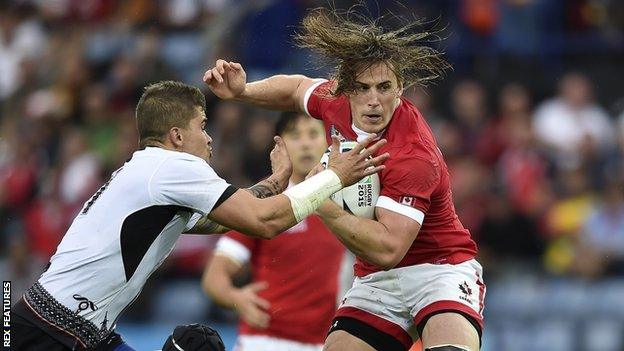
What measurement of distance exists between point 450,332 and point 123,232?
1789mm

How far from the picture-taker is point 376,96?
22.2ft

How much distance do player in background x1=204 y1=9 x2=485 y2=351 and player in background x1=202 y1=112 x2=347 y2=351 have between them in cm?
114

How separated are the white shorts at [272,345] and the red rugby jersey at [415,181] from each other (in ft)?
4.17

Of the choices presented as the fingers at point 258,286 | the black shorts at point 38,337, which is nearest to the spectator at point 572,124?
the fingers at point 258,286

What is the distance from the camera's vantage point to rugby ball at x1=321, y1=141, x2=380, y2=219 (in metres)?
6.73

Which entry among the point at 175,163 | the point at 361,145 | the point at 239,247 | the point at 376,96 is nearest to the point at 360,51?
the point at 376,96

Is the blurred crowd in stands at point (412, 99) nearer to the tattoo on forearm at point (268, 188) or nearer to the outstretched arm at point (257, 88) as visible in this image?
the outstretched arm at point (257, 88)

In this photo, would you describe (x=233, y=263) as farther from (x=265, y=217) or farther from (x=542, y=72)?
(x=542, y=72)

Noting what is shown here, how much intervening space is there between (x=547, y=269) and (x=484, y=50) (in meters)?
3.19

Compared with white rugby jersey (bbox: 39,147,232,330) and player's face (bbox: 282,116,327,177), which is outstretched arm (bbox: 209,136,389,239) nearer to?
white rugby jersey (bbox: 39,147,232,330)

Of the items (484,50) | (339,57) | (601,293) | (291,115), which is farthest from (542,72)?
(339,57)

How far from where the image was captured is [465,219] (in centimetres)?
→ 1216

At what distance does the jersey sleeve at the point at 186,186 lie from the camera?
621cm

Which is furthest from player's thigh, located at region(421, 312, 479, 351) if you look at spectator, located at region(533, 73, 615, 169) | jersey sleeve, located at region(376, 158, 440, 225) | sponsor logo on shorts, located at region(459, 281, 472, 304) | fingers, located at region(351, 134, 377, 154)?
spectator, located at region(533, 73, 615, 169)
